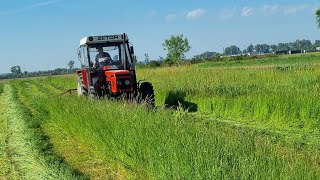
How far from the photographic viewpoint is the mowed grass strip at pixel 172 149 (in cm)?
450

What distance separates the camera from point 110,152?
26.1 ft

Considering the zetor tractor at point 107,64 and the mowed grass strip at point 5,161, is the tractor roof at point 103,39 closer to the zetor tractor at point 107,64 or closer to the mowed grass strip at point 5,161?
the zetor tractor at point 107,64

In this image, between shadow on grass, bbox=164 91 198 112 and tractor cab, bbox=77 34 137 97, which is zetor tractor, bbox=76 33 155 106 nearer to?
tractor cab, bbox=77 34 137 97

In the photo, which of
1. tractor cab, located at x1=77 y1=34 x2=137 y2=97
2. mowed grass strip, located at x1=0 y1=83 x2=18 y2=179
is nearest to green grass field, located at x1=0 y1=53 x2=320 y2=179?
mowed grass strip, located at x1=0 y1=83 x2=18 y2=179

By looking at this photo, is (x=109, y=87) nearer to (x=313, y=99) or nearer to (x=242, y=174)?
(x=313, y=99)

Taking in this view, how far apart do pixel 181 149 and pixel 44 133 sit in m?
7.35

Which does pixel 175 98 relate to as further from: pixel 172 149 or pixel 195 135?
pixel 172 149

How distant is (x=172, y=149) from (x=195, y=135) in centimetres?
59

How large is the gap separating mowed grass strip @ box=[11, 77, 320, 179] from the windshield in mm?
4340

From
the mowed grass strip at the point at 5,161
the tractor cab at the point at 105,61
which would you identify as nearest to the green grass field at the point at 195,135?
the mowed grass strip at the point at 5,161

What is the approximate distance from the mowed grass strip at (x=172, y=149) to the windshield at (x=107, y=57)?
14.2ft

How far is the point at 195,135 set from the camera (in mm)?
6094

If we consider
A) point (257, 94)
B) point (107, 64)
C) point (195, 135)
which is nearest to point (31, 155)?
point (195, 135)

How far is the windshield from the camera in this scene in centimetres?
1507
